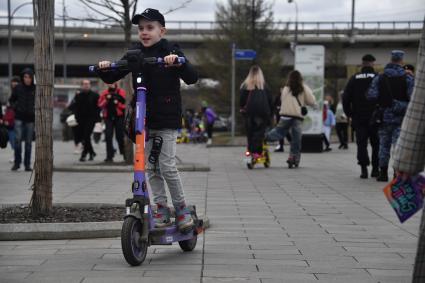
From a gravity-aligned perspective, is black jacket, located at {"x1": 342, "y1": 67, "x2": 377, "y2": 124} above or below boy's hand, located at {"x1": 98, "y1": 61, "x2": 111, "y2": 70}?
below

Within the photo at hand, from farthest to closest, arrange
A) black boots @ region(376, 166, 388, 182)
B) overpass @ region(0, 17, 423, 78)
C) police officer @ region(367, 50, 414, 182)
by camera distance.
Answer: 1. overpass @ region(0, 17, 423, 78)
2. black boots @ region(376, 166, 388, 182)
3. police officer @ region(367, 50, 414, 182)

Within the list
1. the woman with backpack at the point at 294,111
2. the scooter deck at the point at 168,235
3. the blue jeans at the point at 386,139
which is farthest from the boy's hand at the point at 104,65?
the woman with backpack at the point at 294,111

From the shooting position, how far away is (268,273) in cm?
546

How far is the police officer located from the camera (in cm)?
1217

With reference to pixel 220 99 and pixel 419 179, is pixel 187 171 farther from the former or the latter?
pixel 220 99

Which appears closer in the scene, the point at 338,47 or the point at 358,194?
the point at 358,194

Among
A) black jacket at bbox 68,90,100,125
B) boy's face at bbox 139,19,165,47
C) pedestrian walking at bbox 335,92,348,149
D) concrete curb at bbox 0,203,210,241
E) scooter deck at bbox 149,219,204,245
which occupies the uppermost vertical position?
boy's face at bbox 139,19,165,47

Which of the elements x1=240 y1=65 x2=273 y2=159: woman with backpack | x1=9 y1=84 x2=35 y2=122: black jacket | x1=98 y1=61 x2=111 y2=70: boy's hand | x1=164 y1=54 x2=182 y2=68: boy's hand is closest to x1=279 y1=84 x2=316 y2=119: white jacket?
x1=240 y1=65 x2=273 y2=159: woman with backpack

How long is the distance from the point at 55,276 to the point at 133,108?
137 cm

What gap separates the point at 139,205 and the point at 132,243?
11.7 inches

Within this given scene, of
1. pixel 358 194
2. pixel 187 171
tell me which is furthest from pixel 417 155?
pixel 187 171

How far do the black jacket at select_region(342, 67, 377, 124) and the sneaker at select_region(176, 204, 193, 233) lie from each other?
25.7 feet

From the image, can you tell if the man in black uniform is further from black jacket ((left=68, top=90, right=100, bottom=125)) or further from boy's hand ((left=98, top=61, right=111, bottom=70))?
boy's hand ((left=98, top=61, right=111, bottom=70))

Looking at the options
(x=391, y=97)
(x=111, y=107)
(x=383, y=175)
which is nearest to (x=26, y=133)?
(x=111, y=107)
